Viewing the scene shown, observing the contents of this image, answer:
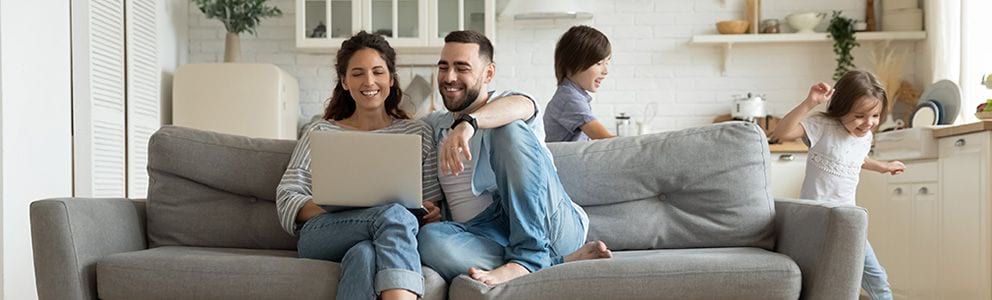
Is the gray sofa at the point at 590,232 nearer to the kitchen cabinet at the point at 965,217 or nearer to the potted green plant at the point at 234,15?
the kitchen cabinet at the point at 965,217

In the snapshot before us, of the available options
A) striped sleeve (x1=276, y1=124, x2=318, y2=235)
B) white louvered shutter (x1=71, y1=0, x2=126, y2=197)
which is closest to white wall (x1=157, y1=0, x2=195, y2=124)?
white louvered shutter (x1=71, y1=0, x2=126, y2=197)

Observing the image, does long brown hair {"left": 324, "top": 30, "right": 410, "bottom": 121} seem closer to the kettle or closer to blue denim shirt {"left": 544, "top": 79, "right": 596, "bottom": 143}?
blue denim shirt {"left": 544, "top": 79, "right": 596, "bottom": 143}

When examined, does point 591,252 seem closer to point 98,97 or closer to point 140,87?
point 98,97

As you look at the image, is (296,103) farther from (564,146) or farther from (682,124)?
(564,146)

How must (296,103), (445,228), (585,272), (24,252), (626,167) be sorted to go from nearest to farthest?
(585,272), (445,228), (626,167), (24,252), (296,103)

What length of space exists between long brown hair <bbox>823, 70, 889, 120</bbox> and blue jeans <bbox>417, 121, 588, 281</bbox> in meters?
1.11

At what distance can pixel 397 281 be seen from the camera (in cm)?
255

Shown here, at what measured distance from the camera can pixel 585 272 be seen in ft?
8.66

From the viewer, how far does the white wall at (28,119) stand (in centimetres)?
399

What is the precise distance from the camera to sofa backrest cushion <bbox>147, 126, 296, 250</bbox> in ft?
10.3

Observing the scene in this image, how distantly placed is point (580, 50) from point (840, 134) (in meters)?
0.86

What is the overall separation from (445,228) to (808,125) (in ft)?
4.32

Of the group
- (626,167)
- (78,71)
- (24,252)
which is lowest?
(24,252)

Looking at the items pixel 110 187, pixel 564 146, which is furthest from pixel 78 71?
pixel 564 146
